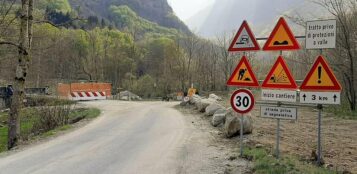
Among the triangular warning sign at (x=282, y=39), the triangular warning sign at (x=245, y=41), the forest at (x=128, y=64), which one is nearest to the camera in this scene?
the triangular warning sign at (x=282, y=39)

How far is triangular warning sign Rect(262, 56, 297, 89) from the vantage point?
8.73 m

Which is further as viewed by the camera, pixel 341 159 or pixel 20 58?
pixel 20 58

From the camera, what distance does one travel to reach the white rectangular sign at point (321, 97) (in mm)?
8023

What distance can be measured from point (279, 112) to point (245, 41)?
6.04ft

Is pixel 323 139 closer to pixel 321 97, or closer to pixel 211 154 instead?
pixel 211 154

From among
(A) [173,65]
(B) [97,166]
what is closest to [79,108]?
(B) [97,166]

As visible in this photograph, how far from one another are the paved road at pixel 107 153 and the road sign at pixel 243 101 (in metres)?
1.85

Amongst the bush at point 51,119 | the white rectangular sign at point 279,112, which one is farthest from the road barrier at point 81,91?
the white rectangular sign at point 279,112

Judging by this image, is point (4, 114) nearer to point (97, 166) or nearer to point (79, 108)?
point (79, 108)

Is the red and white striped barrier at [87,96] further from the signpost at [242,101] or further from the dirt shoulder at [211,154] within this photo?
the signpost at [242,101]

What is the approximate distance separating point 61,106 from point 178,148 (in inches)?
426

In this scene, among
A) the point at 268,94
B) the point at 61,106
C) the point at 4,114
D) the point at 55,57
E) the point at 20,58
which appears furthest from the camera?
the point at 55,57

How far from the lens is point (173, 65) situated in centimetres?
5953

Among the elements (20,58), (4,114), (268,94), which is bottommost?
(4,114)
